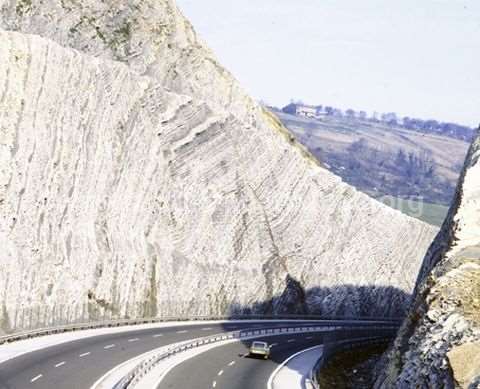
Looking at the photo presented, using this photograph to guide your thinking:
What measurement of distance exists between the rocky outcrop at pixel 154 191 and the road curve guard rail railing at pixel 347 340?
1064 cm

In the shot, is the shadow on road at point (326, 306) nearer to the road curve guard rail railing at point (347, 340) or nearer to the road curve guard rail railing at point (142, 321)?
the road curve guard rail railing at point (347, 340)

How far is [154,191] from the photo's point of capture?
72188mm

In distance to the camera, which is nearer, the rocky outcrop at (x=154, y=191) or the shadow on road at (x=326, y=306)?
the rocky outcrop at (x=154, y=191)

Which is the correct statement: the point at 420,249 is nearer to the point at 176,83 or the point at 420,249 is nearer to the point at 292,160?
the point at 292,160

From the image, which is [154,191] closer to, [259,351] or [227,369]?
[259,351]

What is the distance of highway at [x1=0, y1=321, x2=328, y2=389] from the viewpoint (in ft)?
121

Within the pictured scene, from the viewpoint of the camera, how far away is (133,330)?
5981cm

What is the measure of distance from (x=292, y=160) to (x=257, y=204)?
884 centimetres

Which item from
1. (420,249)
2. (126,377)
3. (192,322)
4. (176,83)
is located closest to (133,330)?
(192,322)

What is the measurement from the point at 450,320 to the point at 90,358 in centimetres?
1741

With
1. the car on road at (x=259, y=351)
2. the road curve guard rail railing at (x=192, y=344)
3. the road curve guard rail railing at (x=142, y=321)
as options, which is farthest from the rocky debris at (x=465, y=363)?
the car on road at (x=259, y=351)

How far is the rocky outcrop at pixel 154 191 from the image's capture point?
5656 cm

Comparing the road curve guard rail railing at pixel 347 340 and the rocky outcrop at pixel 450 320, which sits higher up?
the rocky outcrop at pixel 450 320

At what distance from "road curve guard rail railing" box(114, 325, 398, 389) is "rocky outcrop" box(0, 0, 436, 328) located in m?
6.23
